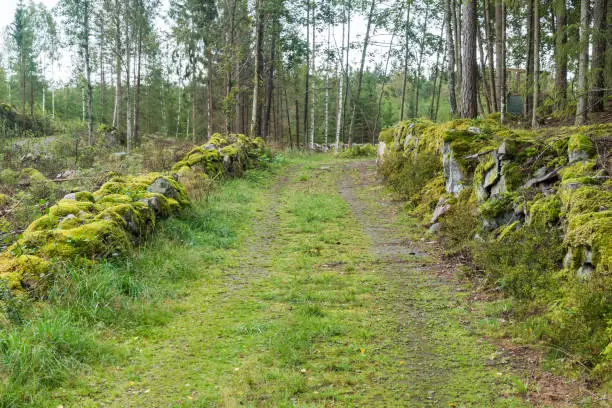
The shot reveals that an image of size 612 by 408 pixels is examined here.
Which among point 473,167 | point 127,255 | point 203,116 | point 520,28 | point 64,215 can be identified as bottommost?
point 127,255

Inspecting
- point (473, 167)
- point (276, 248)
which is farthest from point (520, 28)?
point (276, 248)

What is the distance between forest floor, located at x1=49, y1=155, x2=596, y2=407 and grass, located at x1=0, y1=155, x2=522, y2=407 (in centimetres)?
2

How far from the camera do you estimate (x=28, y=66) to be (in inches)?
1625

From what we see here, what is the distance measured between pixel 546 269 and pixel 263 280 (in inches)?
146

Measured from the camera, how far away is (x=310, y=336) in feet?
15.7

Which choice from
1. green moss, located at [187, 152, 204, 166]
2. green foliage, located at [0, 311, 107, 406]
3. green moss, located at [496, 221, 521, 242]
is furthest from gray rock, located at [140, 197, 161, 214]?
green moss, located at [496, 221, 521, 242]

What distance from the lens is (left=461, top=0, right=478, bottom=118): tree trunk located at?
11312mm

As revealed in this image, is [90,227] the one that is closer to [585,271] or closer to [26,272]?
[26,272]

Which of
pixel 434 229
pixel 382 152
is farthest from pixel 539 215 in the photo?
pixel 382 152

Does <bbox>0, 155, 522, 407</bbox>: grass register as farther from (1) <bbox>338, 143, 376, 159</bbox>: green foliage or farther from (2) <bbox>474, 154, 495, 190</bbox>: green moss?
(1) <bbox>338, 143, 376, 159</bbox>: green foliage

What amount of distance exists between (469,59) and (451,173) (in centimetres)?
397

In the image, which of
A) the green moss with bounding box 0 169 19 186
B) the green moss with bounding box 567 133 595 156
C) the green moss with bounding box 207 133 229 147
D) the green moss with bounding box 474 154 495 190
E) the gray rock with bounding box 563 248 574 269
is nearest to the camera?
the gray rock with bounding box 563 248 574 269

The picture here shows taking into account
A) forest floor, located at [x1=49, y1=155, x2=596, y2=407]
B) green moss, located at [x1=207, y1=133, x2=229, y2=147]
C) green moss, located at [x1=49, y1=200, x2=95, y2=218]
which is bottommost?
forest floor, located at [x1=49, y1=155, x2=596, y2=407]

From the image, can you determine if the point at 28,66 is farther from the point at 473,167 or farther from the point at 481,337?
the point at 481,337
